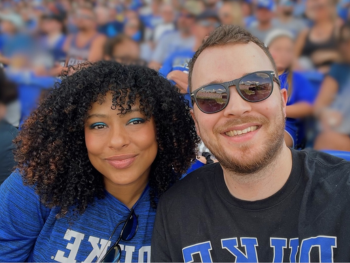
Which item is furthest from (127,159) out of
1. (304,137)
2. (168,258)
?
(304,137)

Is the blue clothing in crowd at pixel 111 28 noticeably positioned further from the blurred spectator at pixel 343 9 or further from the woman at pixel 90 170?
the woman at pixel 90 170

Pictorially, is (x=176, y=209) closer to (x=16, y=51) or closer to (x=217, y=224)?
(x=217, y=224)

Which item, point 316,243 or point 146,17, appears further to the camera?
point 146,17

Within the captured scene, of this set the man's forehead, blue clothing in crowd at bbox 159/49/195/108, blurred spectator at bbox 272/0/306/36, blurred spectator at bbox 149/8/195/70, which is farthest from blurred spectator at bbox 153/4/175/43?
the man's forehead

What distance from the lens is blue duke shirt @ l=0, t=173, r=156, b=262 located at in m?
1.49

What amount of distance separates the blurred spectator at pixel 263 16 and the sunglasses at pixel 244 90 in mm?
2334

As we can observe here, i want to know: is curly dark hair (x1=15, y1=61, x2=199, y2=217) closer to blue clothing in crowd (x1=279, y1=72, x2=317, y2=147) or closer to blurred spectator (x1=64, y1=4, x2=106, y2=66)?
blue clothing in crowd (x1=279, y1=72, x2=317, y2=147)

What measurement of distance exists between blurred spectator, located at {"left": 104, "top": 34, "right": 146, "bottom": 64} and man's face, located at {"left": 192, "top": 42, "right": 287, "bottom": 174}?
274 centimetres

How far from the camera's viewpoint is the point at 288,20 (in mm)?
3350

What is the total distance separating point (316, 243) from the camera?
1162mm

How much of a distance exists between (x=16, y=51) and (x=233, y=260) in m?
4.47

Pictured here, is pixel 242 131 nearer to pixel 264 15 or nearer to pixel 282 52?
pixel 282 52

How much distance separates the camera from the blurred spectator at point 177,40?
3.99m

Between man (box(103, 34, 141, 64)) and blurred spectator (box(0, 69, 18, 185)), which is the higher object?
man (box(103, 34, 141, 64))
